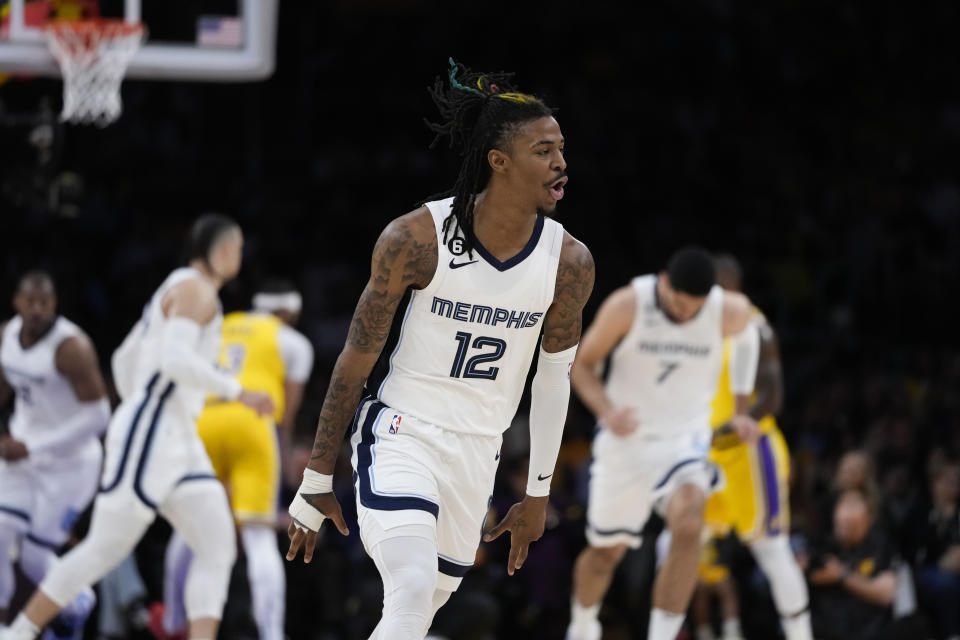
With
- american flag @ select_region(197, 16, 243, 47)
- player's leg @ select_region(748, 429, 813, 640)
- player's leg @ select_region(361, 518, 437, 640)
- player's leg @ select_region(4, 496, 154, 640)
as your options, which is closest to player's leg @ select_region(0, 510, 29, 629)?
player's leg @ select_region(4, 496, 154, 640)

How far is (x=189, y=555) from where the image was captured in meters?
7.49

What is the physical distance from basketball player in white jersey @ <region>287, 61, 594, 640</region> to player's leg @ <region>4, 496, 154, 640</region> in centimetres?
204

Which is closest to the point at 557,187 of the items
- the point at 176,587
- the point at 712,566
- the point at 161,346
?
the point at 161,346

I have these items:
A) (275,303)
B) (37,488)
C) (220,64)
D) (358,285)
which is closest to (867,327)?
(358,285)

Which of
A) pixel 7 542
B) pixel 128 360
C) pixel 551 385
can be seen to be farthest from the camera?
pixel 7 542

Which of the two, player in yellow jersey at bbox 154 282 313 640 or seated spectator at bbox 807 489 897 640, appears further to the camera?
seated spectator at bbox 807 489 897 640

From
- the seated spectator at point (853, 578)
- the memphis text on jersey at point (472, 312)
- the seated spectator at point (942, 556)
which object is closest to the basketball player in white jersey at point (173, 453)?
the memphis text on jersey at point (472, 312)

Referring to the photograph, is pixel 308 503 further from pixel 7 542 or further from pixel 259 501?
pixel 7 542

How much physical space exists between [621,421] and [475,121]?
8.52 ft

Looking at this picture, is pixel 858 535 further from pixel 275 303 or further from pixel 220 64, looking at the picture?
pixel 220 64

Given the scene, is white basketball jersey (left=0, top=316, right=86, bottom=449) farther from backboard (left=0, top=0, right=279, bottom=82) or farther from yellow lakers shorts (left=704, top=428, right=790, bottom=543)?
yellow lakers shorts (left=704, top=428, right=790, bottom=543)

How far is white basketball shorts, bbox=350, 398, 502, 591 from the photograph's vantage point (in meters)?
4.16

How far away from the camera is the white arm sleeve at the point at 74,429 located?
23.0 feet

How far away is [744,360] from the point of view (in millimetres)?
7336
